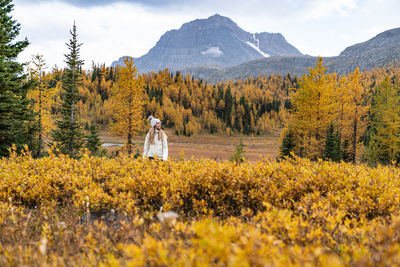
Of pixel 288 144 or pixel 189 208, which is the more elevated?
pixel 189 208

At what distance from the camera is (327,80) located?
2192 centimetres

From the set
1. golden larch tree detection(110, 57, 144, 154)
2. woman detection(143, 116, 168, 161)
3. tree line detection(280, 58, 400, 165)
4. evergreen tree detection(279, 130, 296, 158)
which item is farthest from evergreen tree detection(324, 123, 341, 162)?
golden larch tree detection(110, 57, 144, 154)

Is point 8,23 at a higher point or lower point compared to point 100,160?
higher

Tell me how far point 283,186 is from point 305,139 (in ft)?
70.6

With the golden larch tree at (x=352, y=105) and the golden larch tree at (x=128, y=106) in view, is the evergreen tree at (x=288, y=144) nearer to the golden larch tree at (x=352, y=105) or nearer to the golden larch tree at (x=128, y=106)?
the golden larch tree at (x=352, y=105)

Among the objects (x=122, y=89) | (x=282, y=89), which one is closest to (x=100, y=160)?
(x=122, y=89)

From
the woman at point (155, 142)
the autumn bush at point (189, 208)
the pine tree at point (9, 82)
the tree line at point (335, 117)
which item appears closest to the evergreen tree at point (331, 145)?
the tree line at point (335, 117)

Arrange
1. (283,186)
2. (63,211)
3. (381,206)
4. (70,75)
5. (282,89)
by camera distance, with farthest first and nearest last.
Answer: (282,89)
(70,75)
(283,186)
(63,211)
(381,206)

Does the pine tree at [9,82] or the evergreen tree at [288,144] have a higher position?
the pine tree at [9,82]

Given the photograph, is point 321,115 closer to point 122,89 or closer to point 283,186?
point 283,186

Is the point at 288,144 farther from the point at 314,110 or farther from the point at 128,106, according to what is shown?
the point at 128,106

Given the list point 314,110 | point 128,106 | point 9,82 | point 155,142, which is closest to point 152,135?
point 155,142

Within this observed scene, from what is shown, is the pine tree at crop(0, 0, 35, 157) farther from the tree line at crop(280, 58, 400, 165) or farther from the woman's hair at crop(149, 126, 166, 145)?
the tree line at crop(280, 58, 400, 165)

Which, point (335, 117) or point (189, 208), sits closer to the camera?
point (189, 208)
